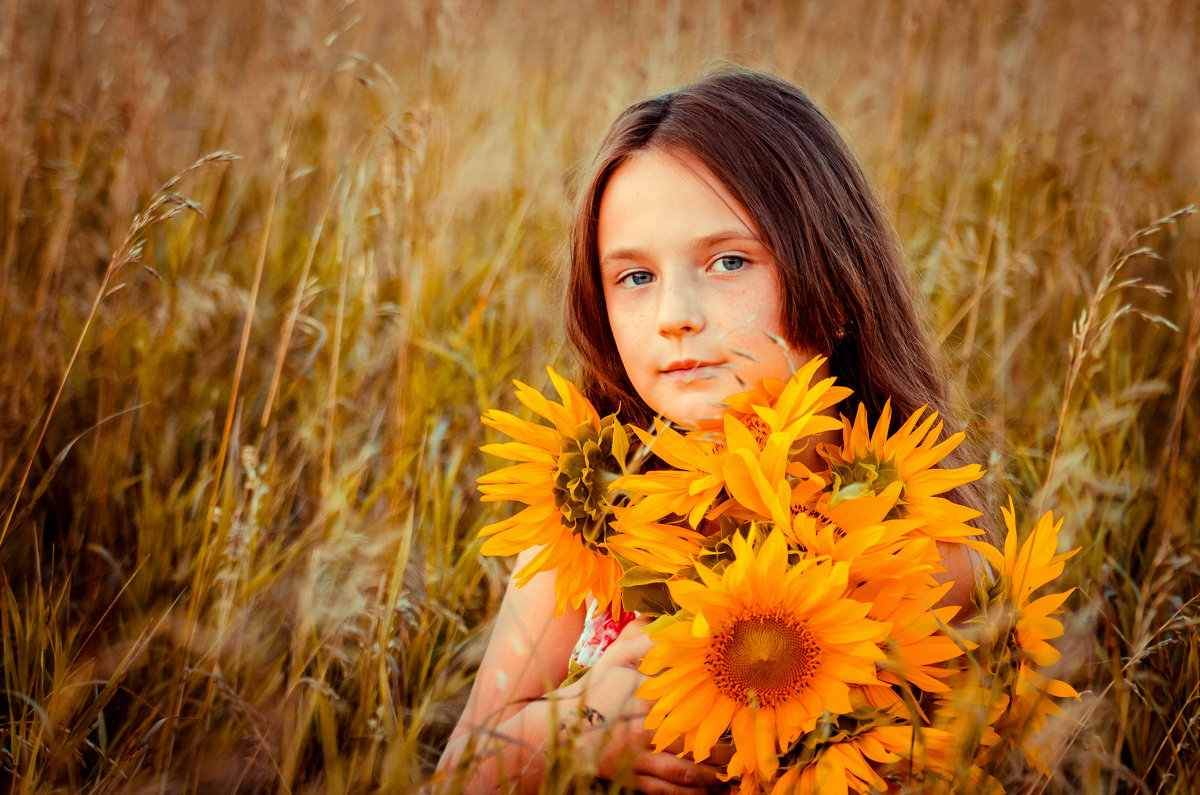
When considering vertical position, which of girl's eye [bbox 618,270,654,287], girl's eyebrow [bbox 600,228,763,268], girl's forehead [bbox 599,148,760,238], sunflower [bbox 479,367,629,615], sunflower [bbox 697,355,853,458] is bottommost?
sunflower [bbox 479,367,629,615]

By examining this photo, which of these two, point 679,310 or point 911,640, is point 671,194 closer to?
point 679,310

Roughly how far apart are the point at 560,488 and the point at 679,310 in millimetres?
286

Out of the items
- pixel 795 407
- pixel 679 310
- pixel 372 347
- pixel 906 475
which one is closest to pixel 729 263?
pixel 679 310

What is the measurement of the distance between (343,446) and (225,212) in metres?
1.12

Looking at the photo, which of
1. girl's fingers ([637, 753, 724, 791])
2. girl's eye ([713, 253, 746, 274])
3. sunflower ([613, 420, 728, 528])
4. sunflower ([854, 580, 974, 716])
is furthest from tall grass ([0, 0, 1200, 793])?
girl's eye ([713, 253, 746, 274])

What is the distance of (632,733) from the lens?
1175 millimetres

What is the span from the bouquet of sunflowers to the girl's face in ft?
0.22

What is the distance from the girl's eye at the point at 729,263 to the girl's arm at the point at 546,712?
499 millimetres

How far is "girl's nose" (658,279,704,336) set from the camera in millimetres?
1215

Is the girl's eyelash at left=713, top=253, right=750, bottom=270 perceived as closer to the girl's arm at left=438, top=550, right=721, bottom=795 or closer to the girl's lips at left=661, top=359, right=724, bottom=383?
the girl's lips at left=661, top=359, right=724, bottom=383

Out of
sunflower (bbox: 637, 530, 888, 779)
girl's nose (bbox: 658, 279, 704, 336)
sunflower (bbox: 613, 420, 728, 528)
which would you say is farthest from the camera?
girl's nose (bbox: 658, 279, 704, 336)

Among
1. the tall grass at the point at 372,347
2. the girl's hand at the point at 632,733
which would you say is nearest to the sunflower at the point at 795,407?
the girl's hand at the point at 632,733

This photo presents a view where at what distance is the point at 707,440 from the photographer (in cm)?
122

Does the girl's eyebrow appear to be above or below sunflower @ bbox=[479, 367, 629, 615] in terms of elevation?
above
